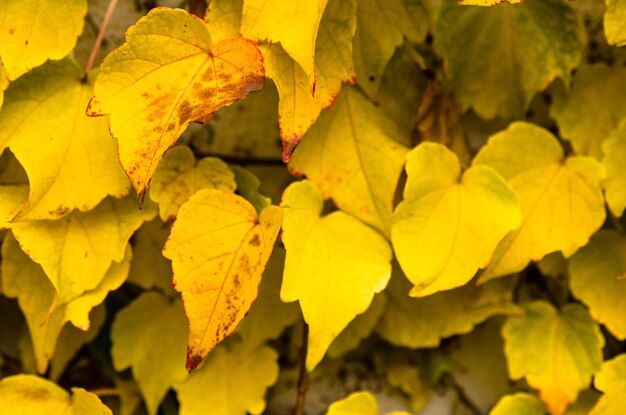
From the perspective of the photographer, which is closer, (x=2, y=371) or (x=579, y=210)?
(x=579, y=210)

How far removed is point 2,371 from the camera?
89 centimetres

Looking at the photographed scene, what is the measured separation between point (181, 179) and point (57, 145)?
11cm

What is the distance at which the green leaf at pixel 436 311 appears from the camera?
2.74 feet

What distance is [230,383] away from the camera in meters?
0.78

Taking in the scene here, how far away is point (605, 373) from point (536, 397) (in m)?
0.09

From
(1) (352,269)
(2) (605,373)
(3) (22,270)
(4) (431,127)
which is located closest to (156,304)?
(3) (22,270)

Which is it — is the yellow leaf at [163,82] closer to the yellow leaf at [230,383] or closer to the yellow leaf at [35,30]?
the yellow leaf at [35,30]

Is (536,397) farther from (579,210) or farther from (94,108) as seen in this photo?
(94,108)

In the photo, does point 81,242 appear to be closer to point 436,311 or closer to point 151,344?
point 151,344

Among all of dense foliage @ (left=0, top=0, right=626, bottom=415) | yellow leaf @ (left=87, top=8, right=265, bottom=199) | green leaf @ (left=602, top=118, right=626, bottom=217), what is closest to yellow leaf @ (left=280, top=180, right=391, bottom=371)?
dense foliage @ (left=0, top=0, right=626, bottom=415)

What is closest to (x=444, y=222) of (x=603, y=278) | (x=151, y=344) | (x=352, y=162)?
(x=352, y=162)

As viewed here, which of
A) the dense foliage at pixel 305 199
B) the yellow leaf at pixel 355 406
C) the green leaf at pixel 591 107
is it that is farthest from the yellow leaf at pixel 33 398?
the green leaf at pixel 591 107

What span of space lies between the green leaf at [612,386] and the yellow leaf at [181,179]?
1.34 feet

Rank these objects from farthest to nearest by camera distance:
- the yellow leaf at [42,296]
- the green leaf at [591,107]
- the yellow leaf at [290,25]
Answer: the green leaf at [591,107] → the yellow leaf at [42,296] → the yellow leaf at [290,25]
